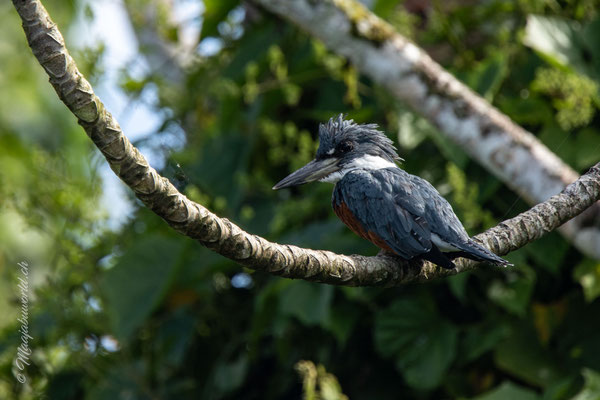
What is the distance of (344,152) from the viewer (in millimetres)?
2773

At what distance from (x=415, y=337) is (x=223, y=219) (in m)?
2.17

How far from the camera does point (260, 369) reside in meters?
4.28

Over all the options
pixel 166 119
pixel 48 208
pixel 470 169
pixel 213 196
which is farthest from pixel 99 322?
pixel 470 169

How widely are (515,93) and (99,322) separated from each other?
256cm

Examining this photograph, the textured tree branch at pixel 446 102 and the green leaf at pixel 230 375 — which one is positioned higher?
the textured tree branch at pixel 446 102

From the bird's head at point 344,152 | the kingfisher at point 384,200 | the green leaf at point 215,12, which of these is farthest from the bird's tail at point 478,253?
the green leaf at point 215,12

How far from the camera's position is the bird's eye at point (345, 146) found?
2.77 m

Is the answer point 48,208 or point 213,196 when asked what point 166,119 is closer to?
point 213,196

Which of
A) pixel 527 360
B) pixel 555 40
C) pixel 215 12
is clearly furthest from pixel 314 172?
pixel 215 12

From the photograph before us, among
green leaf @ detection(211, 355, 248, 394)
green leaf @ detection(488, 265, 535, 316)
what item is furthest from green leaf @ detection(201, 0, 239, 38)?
green leaf @ detection(488, 265, 535, 316)

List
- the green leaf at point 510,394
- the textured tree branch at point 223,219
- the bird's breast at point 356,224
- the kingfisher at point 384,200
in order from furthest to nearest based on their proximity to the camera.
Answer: the green leaf at point 510,394 < the bird's breast at point 356,224 < the kingfisher at point 384,200 < the textured tree branch at point 223,219

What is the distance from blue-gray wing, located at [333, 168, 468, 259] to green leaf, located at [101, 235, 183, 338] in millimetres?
1686

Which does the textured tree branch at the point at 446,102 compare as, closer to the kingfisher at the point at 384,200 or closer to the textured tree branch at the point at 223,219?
the kingfisher at the point at 384,200

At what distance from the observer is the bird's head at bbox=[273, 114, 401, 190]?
8.92 ft
